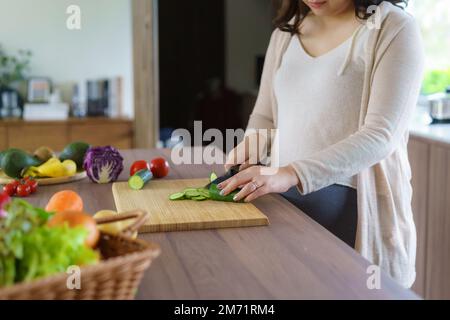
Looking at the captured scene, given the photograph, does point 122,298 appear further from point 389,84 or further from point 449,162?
point 449,162

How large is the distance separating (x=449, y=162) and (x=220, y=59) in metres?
2.07

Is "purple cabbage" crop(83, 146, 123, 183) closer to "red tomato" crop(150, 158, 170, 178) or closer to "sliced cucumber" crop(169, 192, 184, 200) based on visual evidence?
"red tomato" crop(150, 158, 170, 178)

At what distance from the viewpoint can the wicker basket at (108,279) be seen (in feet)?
2.62

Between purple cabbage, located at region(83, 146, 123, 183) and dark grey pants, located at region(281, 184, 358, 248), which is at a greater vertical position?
purple cabbage, located at region(83, 146, 123, 183)

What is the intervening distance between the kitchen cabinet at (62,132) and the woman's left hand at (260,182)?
8.88 feet

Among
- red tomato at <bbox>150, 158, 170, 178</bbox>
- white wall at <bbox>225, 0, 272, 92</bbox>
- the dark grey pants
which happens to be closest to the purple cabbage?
red tomato at <bbox>150, 158, 170, 178</bbox>

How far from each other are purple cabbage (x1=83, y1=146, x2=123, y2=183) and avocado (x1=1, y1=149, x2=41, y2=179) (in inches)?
6.7

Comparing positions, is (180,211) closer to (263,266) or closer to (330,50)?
(263,266)

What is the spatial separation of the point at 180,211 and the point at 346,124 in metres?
0.50

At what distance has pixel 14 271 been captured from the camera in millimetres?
807

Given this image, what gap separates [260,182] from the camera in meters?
1.39

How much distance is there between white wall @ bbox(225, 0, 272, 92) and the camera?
4059 millimetres

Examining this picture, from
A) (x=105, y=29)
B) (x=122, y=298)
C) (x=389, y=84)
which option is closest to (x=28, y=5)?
(x=105, y=29)

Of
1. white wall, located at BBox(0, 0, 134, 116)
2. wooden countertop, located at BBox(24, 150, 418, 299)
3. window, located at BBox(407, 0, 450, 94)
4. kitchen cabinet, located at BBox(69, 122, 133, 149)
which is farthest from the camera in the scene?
white wall, located at BBox(0, 0, 134, 116)
